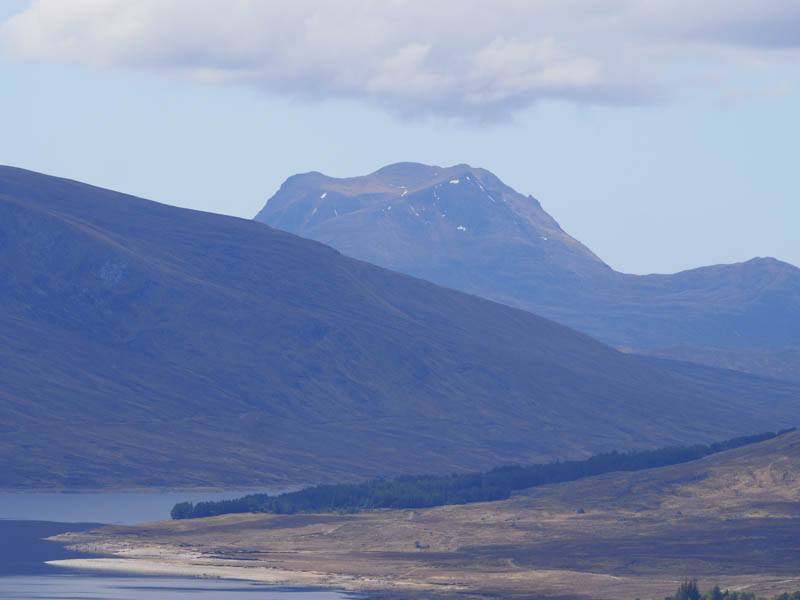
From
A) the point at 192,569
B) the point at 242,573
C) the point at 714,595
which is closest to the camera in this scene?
the point at 714,595

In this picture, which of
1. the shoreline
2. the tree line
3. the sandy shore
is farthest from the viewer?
the sandy shore

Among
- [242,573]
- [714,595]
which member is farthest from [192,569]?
[714,595]

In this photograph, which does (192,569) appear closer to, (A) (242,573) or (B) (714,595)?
(A) (242,573)

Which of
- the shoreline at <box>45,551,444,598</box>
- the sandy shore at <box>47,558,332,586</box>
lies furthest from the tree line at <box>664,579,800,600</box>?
the sandy shore at <box>47,558,332,586</box>

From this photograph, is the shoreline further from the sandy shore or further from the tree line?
the tree line

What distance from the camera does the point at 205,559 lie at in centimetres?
18762

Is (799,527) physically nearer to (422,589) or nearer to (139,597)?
(422,589)

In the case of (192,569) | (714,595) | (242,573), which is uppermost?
(192,569)

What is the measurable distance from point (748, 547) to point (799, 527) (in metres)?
11.7

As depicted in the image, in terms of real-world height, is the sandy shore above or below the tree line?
above

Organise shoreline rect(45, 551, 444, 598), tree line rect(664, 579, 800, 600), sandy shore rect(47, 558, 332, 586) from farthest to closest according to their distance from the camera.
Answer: sandy shore rect(47, 558, 332, 586) < shoreline rect(45, 551, 444, 598) < tree line rect(664, 579, 800, 600)

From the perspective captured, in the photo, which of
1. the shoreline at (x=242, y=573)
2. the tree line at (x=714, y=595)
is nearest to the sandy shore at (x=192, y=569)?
the shoreline at (x=242, y=573)

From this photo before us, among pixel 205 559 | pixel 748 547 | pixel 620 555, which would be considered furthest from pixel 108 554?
pixel 748 547

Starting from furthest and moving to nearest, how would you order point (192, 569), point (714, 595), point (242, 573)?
point (192, 569), point (242, 573), point (714, 595)
